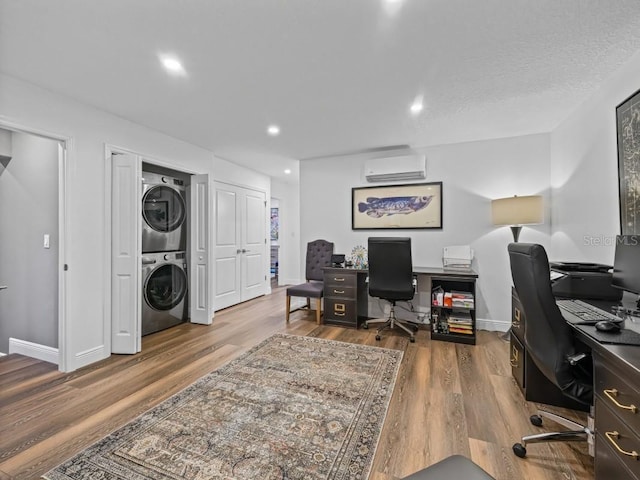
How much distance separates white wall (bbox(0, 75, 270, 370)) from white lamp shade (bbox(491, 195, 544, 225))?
13.8ft

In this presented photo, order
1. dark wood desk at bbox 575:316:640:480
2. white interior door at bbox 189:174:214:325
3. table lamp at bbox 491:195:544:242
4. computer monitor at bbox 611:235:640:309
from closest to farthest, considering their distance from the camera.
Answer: dark wood desk at bbox 575:316:640:480, computer monitor at bbox 611:235:640:309, table lamp at bbox 491:195:544:242, white interior door at bbox 189:174:214:325

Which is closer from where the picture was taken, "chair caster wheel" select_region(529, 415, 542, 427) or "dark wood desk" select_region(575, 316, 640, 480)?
"dark wood desk" select_region(575, 316, 640, 480)

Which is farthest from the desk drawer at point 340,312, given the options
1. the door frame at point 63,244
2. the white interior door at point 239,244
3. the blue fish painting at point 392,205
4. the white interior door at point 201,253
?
the door frame at point 63,244

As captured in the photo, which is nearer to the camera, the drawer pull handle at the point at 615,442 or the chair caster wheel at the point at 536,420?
the drawer pull handle at the point at 615,442

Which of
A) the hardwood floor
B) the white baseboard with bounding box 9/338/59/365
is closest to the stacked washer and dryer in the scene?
the hardwood floor

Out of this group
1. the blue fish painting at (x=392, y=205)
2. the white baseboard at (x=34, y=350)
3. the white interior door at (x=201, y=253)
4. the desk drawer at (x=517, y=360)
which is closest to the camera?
the desk drawer at (x=517, y=360)

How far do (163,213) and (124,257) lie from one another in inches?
36.4

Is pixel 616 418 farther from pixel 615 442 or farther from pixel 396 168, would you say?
pixel 396 168

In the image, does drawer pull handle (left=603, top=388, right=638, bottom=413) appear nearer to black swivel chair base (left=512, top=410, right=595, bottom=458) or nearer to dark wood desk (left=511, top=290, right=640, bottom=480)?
dark wood desk (left=511, top=290, right=640, bottom=480)

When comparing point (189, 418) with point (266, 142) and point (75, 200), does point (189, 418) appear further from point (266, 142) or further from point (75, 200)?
point (266, 142)

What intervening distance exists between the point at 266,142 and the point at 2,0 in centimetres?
252

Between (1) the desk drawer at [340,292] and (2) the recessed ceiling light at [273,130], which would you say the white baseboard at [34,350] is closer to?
(1) the desk drawer at [340,292]

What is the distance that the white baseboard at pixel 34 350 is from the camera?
9.01 feet

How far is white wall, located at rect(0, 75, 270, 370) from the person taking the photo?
2422 mm
